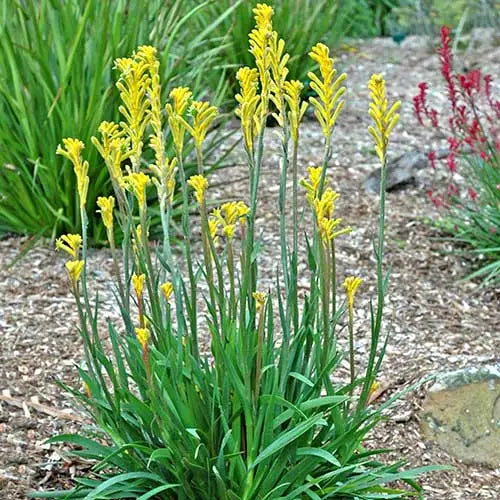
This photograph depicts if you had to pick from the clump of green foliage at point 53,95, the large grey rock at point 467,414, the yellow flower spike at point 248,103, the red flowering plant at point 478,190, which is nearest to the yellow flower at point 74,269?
the yellow flower spike at point 248,103

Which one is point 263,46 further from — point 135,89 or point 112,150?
point 112,150

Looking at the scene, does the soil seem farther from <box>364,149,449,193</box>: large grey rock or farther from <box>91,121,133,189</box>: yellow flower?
<box>91,121,133,189</box>: yellow flower

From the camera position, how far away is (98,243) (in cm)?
454

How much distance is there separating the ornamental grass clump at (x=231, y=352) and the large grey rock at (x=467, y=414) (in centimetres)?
77

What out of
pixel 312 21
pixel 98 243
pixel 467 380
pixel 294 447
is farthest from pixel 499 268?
pixel 312 21

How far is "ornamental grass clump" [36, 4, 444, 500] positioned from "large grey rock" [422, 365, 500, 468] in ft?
2.53

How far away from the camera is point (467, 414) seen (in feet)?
11.0

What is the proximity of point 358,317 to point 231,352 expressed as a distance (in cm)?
170

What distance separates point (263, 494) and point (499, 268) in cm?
230

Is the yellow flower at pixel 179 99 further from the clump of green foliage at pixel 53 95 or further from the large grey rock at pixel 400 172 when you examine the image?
the large grey rock at pixel 400 172

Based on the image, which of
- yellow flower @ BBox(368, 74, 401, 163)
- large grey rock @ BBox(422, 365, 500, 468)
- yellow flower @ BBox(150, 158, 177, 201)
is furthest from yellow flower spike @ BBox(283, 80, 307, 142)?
large grey rock @ BBox(422, 365, 500, 468)

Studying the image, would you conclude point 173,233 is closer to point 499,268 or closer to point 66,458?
point 499,268

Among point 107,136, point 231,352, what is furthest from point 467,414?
point 107,136

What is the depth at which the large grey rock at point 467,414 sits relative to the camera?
3.26 metres
